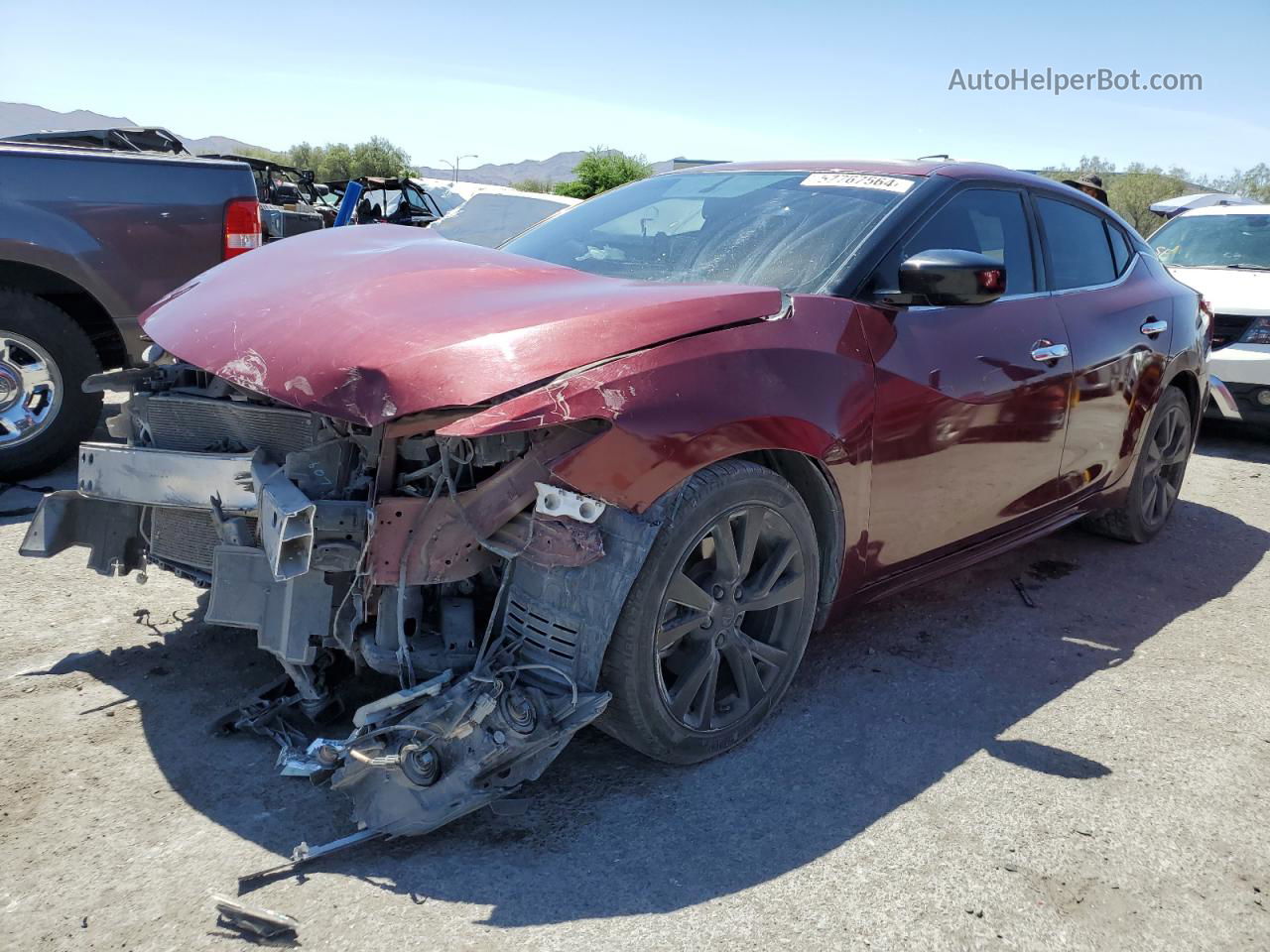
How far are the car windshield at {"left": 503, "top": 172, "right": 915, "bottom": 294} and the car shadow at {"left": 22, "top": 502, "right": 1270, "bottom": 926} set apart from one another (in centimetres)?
142

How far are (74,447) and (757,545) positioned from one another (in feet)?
13.3

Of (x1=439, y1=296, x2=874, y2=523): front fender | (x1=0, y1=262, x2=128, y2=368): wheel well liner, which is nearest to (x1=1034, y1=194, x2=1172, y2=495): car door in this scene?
(x1=439, y1=296, x2=874, y2=523): front fender

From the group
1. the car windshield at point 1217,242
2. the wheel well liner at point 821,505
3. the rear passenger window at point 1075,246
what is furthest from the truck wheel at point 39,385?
the car windshield at point 1217,242

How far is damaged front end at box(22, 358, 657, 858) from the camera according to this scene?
2.40 metres

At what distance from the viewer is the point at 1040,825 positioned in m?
2.71

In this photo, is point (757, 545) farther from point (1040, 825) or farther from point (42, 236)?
point (42, 236)

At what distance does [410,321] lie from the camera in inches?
101

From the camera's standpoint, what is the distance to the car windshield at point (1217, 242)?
883cm

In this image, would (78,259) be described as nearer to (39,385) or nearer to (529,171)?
(39,385)

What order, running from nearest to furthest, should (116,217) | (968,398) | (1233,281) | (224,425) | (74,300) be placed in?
(224,425)
(968,398)
(116,217)
(74,300)
(1233,281)

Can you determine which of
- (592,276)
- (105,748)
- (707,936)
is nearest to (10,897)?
(105,748)

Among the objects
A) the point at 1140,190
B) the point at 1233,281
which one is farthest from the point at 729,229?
the point at 1140,190

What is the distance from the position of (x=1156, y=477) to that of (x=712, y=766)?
348 centimetres

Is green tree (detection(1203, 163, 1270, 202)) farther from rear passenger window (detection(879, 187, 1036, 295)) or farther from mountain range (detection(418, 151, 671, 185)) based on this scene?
mountain range (detection(418, 151, 671, 185))
